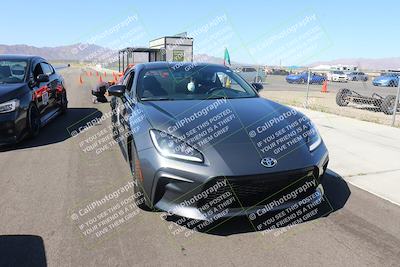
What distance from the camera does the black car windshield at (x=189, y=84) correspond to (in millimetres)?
4613

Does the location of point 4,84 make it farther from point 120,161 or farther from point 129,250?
point 129,250

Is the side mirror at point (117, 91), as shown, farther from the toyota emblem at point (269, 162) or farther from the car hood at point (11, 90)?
the toyota emblem at point (269, 162)

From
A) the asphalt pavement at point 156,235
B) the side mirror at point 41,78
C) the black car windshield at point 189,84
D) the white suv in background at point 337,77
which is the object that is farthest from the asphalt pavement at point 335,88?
the asphalt pavement at point 156,235

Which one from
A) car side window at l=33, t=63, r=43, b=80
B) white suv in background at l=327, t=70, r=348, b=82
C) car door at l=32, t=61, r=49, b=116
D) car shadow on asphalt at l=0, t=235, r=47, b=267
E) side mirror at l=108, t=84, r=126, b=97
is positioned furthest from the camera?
white suv in background at l=327, t=70, r=348, b=82

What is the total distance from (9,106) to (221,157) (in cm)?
435

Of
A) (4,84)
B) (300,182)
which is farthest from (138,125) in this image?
(4,84)

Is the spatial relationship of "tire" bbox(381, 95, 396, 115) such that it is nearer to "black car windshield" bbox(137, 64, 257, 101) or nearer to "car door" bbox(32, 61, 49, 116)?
"black car windshield" bbox(137, 64, 257, 101)

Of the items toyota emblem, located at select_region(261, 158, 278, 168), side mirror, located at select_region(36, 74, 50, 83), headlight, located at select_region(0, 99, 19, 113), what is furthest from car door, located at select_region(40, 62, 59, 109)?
toyota emblem, located at select_region(261, 158, 278, 168)

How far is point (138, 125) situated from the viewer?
382cm

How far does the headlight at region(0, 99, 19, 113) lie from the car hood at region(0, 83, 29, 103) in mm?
64

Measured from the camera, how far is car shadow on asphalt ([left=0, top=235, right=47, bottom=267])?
9.34ft

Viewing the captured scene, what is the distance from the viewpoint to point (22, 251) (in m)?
3.00

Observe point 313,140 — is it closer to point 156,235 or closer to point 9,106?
point 156,235

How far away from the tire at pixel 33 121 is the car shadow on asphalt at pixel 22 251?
373 centimetres
